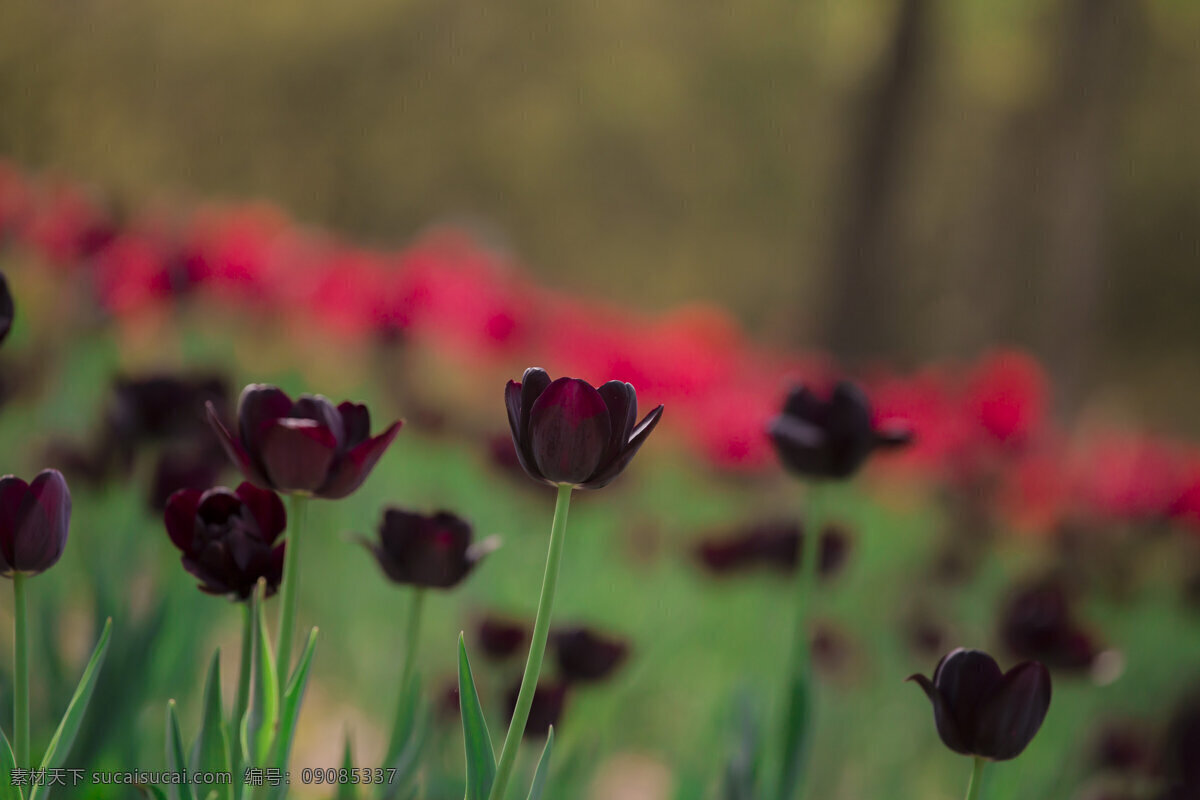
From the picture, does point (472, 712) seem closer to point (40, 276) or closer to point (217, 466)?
point (217, 466)

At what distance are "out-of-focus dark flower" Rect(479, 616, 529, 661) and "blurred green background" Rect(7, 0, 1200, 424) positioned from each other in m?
1.09

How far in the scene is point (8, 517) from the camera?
42 centimetres

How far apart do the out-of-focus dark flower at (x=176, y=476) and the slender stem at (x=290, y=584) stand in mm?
275

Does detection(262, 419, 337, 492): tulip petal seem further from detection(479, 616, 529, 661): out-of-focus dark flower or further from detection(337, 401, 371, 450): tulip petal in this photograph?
detection(479, 616, 529, 661): out-of-focus dark flower

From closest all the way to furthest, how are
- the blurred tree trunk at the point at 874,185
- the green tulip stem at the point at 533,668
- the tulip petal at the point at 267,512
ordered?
the green tulip stem at the point at 533,668, the tulip petal at the point at 267,512, the blurred tree trunk at the point at 874,185

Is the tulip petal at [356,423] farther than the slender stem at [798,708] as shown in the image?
No

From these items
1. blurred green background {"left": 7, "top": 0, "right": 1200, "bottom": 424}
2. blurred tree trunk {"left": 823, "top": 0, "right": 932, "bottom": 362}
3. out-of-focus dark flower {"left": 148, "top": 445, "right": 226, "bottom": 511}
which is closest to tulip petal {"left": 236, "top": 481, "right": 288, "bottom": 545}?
out-of-focus dark flower {"left": 148, "top": 445, "right": 226, "bottom": 511}

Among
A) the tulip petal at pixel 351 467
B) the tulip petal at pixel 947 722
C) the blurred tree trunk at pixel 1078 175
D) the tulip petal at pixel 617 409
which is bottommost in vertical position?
the tulip petal at pixel 947 722

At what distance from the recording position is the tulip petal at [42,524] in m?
0.42

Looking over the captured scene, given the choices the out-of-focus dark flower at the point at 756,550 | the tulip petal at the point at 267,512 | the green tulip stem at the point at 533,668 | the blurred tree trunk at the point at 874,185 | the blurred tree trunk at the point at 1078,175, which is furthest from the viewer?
the blurred tree trunk at the point at 874,185

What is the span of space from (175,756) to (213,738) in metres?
0.02

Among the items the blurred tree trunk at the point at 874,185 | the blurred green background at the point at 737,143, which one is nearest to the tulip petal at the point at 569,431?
the blurred green background at the point at 737,143

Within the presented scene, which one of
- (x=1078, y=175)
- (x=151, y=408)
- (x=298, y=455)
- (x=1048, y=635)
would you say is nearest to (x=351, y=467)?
(x=298, y=455)

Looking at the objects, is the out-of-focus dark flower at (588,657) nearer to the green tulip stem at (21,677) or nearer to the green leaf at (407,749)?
the green leaf at (407,749)
